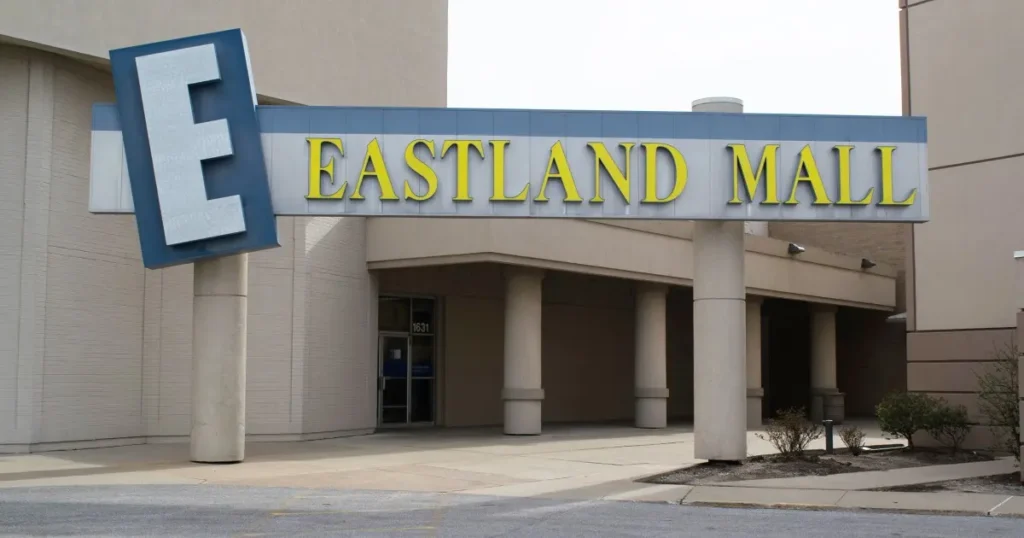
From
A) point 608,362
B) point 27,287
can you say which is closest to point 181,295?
point 27,287

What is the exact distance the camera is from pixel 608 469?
19875 millimetres

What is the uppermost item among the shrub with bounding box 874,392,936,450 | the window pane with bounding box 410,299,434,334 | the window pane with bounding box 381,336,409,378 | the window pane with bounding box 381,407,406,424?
the window pane with bounding box 410,299,434,334

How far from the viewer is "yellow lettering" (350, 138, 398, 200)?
733 inches

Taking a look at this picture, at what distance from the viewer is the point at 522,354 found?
27891 mm

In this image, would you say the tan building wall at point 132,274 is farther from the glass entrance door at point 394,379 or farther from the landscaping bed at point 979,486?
the landscaping bed at point 979,486

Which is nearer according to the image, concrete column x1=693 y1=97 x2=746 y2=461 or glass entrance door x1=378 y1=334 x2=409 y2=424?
concrete column x1=693 y1=97 x2=746 y2=461

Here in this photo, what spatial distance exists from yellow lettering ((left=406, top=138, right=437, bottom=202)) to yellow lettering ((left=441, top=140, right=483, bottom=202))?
0.30 meters

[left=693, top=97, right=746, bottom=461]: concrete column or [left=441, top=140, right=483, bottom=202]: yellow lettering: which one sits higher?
[left=441, top=140, right=483, bottom=202]: yellow lettering

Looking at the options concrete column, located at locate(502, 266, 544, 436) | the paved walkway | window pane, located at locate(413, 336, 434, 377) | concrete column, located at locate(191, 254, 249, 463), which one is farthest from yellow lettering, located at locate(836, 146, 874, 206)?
window pane, located at locate(413, 336, 434, 377)

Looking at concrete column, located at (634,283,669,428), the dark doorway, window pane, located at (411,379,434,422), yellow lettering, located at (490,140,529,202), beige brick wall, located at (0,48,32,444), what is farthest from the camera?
the dark doorway

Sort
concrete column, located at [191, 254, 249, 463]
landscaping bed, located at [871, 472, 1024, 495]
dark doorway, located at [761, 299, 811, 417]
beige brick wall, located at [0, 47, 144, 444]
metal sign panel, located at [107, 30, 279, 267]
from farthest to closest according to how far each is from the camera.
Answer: dark doorway, located at [761, 299, 811, 417] < beige brick wall, located at [0, 47, 144, 444] < concrete column, located at [191, 254, 249, 463] < metal sign panel, located at [107, 30, 279, 267] < landscaping bed, located at [871, 472, 1024, 495]

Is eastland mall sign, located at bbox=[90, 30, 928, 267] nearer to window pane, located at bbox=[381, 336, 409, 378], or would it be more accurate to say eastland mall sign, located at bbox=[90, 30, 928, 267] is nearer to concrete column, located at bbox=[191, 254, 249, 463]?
concrete column, located at bbox=[191, 254, 249, 463]

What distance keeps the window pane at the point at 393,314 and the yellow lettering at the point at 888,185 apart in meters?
14.8

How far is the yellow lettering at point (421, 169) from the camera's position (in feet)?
61.1
